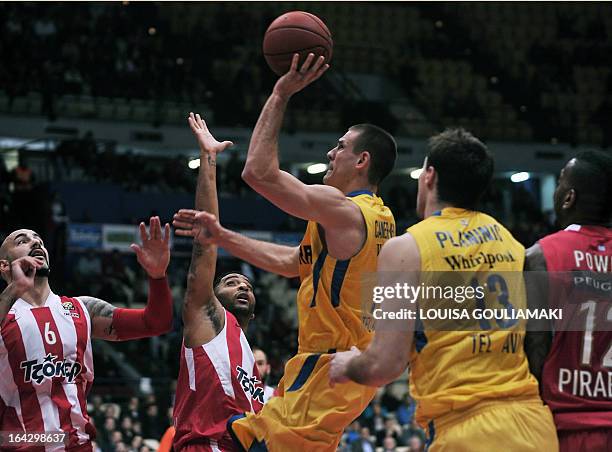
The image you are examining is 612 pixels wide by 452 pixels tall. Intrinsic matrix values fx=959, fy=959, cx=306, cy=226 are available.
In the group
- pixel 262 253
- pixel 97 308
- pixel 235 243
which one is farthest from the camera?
pixel 97 308

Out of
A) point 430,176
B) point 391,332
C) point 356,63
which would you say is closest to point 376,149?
point 430,176

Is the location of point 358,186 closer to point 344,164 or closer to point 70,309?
point 344,164

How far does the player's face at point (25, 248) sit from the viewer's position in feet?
20.2

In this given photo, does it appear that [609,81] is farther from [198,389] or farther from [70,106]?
[198,389]

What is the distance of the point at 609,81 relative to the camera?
26.0 m

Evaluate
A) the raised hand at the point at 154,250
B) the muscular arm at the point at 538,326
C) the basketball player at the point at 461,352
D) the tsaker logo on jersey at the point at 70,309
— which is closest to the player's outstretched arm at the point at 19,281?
the tsaker logo on jersey at the point at 70,309

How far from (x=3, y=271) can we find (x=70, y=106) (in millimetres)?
15419

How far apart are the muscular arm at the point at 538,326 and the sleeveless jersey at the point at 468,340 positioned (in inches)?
7.3

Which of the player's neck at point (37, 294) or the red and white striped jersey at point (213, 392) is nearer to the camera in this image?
the red and white striped jersey at point (213, 392)

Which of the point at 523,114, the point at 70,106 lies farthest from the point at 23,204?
the point at 523,114

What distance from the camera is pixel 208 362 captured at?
5.90 m

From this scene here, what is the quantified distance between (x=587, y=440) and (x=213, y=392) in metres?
2.39

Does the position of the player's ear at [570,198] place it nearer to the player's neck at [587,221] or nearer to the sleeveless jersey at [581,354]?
the player's neck at [587,221]

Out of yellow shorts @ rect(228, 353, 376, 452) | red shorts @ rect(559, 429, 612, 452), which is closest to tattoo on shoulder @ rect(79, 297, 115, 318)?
yellow shorts @ rect(228, 353, 376, 452)
